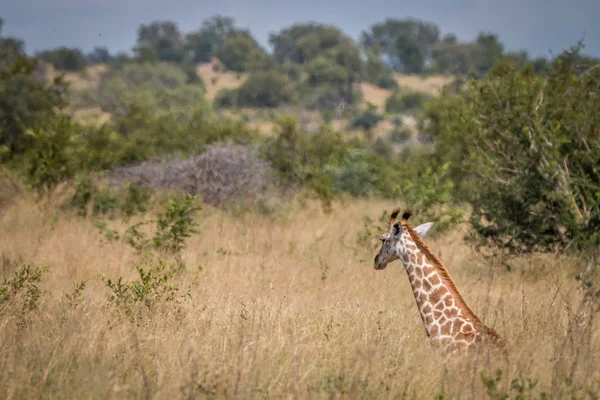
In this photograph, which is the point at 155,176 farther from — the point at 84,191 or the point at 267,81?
the point at 267,81

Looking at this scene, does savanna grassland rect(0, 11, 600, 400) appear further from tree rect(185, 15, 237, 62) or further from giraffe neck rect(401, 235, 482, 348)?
tree rect(185, 15, 237, 62)

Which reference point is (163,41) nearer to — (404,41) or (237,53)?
(237,53)

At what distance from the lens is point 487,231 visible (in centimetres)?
986

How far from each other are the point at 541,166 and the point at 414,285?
138 inches

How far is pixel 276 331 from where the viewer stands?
19.5ft

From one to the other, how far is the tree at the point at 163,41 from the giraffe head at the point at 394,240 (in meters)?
79.9

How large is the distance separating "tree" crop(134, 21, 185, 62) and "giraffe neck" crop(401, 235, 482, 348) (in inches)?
3160

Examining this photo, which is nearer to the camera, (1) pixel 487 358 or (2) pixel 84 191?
(1) pixel 487 358

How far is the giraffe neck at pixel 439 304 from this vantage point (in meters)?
5.46

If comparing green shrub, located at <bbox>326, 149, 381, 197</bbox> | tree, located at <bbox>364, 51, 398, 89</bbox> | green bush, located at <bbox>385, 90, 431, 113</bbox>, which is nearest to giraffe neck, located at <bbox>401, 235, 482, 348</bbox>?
green shrub, located at <bbox>326, 149, 381, 197</bbox>

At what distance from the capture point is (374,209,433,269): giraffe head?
6016 mm

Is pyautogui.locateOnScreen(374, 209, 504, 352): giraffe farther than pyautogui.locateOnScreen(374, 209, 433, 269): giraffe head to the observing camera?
No

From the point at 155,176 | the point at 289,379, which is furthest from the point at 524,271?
the point at 155,176

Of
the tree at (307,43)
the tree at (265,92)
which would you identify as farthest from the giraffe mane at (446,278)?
the tree at (307,43)
